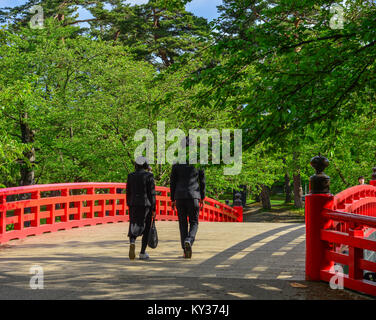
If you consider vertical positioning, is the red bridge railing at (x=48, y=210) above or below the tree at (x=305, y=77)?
below

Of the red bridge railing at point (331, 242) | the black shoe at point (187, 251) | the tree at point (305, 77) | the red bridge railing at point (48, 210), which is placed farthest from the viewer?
the red bridge railing at point (48, 210)

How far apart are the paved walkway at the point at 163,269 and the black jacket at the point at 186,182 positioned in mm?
1102

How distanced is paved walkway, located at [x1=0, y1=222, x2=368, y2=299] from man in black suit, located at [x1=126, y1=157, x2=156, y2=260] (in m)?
0.48

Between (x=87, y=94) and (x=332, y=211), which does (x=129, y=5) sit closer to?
(x=87, y=94)

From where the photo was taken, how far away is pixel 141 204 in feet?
27.2

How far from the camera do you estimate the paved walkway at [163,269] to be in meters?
5.74

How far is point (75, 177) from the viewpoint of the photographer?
71.7ft

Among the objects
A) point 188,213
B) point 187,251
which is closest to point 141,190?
point 188,213

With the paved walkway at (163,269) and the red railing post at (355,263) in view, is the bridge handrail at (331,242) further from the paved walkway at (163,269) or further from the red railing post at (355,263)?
the paved walkway at (163,269)

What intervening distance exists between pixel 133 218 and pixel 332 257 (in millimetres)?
3480

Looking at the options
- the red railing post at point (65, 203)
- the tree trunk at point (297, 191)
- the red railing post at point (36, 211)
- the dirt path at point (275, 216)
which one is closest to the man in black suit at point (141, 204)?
the red railing post at point (36, 211)

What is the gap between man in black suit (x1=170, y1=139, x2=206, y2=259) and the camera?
8.36 m

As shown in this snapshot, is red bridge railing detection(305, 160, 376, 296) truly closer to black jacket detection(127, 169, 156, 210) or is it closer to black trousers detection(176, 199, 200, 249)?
black trousers detection(176, 199, 200, 249)

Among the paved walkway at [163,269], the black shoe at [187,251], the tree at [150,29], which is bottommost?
the paved walkway at [163,269]
